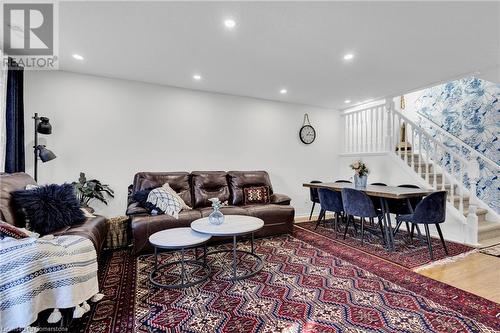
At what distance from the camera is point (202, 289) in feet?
7.13

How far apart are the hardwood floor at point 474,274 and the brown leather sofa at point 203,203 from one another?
6.07 feet

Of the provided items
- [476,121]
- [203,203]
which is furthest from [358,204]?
[476,121]

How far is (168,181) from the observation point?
372 centimetres

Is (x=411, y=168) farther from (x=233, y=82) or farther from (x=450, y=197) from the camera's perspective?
(x=233, y=82)

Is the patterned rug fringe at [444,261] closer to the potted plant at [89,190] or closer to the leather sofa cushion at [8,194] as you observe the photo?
the leather sofa cushion at [8,194]

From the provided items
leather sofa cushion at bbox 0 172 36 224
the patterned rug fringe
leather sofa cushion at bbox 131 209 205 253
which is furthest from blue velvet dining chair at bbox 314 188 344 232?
leather sofa cushion at bbox 0 172 36 224

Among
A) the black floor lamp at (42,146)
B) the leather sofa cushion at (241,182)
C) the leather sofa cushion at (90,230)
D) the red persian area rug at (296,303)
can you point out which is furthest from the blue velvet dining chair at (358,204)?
the black floor lamp at (42,146)

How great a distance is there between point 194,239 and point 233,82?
9.02 ft

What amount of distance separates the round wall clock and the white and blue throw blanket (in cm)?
460

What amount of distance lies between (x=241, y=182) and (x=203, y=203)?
75cm

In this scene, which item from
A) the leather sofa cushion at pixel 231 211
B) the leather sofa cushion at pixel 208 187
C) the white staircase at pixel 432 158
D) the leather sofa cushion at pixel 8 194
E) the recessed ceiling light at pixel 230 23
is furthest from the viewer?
the leather sofa cushion at pixel 208 187

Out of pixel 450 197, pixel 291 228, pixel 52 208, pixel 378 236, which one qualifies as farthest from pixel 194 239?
pixel 450 197

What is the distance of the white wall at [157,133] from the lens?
11.6 ft

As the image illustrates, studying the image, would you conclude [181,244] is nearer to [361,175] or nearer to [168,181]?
[168,181]
